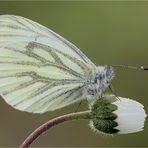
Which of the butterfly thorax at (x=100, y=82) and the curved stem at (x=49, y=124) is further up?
the butterfly thorax at (x=100, y=82)

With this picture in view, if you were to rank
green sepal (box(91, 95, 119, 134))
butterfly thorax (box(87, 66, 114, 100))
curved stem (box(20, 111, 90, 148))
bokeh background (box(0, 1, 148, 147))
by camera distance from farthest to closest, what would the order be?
1. bokeh background (box(0, 1, 148, 147))
2. butterfly thorax (box(87, 66, 114, 100))
3. green sepal (box(91, 95, 119, 134))
4. curved stem (box(20, 111, 90, 148))

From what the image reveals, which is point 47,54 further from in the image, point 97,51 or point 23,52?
point 97,51

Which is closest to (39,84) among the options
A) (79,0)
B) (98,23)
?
(98,23)

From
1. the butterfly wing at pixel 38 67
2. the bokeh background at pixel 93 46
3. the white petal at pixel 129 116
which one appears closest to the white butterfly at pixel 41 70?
the butterfly wing at pixel 38 67

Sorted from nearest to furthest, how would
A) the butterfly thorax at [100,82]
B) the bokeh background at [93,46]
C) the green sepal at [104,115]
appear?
the green sepal at [104,115]
the butterfly thorax at [100,82]
the bokeh background at [93,46]

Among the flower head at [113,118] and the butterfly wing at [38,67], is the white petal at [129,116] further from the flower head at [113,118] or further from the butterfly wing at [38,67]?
the butterfly wing at [38,67]

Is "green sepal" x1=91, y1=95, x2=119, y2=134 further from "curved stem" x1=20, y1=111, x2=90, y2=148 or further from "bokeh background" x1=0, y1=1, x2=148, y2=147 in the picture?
"bokeh background" x1=0, y1=1, x2=148, y2=147

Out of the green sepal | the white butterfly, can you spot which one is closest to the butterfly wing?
the white butterfly

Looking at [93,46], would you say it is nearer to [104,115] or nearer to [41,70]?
[41,70]
